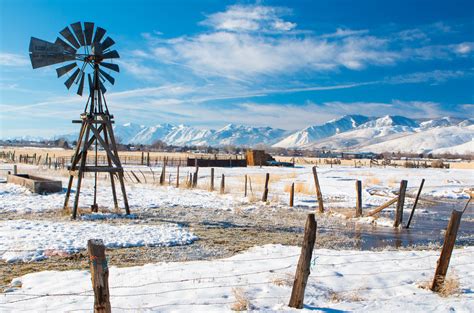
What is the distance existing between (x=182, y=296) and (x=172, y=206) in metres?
12.8

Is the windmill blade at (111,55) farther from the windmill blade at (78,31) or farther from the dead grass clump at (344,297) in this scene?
the dead grass clump at (344,297)

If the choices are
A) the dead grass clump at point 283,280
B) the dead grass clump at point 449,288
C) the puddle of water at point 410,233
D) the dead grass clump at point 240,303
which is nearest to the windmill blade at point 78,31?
the puddle of water at point 410,233

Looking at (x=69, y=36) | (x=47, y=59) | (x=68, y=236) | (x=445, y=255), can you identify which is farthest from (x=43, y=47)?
(x=445, y=255)

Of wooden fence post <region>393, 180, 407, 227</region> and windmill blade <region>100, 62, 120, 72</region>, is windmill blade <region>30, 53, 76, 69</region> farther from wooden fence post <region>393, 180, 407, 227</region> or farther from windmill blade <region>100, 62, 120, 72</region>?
wooden fence post <region>393, 180, 407, 227</region>

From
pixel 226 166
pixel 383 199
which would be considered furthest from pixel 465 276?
pixel 226 166

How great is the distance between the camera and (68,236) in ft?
38.3

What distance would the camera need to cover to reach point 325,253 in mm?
10484

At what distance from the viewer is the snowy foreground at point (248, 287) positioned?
6.56 meters

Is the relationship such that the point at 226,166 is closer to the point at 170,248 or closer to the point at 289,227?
the point at 289,227

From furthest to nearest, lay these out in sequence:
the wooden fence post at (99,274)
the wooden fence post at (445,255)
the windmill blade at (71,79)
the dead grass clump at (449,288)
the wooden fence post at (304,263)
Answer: the windmill blade at (71,79) → the wooden fence post at (445,255) → the dead grass clump at (449,288) → the wooden fence post at (304,263) → the wooden fence post at (99,274)

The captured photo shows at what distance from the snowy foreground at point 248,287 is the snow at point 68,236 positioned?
1.91 meters

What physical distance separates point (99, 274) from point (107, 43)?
11514 mm

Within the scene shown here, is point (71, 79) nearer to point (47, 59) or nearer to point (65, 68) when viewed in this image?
point (65, 68)

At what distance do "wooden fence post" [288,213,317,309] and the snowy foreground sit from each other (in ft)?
0.75
